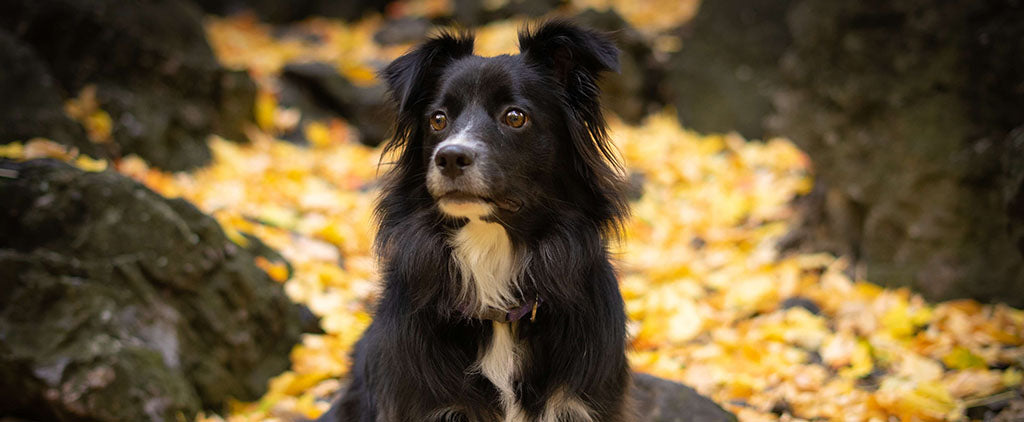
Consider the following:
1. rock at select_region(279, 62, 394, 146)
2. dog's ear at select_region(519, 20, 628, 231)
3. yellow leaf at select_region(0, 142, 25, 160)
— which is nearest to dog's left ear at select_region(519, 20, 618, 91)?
dog's ear at select_region(519, 20, 628, 231)

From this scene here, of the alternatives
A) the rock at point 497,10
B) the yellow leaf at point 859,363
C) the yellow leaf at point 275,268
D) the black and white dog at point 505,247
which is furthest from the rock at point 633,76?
the black and white dog at point 505,247

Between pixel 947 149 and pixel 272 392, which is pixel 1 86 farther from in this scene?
pixel 947 149

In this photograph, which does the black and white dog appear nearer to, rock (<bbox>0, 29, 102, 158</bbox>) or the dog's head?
the dog's head

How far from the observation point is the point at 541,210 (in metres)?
2.75

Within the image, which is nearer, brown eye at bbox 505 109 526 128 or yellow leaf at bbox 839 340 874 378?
brown eye at bbox 505 109 526 128

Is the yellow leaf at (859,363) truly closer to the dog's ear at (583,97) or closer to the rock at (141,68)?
the dog's ear at (583,97)

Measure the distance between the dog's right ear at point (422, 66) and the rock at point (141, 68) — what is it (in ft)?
10.3

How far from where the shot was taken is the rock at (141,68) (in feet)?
18.3

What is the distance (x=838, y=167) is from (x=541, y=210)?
3168mm

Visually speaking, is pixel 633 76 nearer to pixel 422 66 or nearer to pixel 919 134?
pixel 919 134

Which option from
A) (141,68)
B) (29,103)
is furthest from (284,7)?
(29,103)

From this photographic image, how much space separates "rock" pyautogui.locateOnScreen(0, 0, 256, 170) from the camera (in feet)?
18.3

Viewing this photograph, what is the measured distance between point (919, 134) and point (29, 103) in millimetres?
5834

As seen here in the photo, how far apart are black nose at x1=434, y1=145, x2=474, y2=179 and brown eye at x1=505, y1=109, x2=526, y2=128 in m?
0.30
